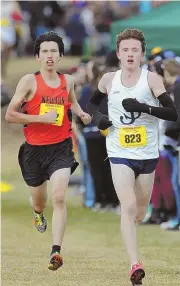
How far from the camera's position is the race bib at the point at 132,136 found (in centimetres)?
916

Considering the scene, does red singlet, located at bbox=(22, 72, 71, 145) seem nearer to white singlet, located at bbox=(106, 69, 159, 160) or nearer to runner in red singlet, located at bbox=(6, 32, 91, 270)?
runner in red singlet, located at bbox=(6, 32, 91, 270)

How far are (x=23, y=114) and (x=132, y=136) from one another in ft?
3.35

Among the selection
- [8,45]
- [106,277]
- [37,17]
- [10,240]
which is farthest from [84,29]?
[106,277]

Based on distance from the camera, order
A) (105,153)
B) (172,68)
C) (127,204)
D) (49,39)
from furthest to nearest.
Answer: (105,153)
(172,68)
(49,39)
(127,204)

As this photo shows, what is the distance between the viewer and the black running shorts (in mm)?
9664

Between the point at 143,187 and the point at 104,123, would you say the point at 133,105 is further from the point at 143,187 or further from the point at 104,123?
the point at 143,187

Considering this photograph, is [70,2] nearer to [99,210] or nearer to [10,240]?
[99,210]

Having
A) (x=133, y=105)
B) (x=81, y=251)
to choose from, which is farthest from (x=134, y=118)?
(x=81, y=251)

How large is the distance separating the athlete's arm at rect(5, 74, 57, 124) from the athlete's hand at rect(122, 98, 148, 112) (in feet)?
2.43

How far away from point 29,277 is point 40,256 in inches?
51.1

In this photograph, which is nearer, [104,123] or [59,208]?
[104,123]

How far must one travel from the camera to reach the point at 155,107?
9.05m

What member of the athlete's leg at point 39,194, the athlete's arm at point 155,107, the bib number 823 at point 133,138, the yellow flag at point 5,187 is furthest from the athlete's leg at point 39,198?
the yellow flag at point 5,187

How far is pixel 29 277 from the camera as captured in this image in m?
9.77
